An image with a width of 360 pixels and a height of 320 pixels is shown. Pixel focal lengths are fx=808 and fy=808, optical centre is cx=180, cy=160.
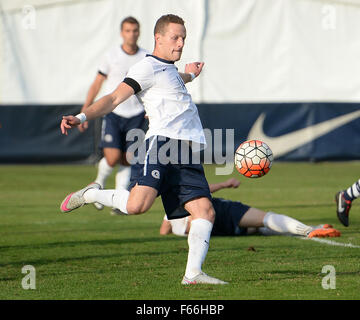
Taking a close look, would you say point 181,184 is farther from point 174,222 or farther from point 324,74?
point 324,74

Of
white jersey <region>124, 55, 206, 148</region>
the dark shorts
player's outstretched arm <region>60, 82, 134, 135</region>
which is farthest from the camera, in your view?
the dark shorts

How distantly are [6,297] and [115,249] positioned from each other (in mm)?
2463

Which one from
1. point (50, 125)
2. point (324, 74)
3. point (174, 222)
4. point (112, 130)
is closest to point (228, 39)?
point (324, 74)

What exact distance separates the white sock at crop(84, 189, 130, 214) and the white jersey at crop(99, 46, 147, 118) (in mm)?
4497

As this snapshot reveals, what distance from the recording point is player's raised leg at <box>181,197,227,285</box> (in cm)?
625

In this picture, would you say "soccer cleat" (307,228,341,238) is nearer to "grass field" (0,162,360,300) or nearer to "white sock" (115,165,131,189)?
"grass field" (0,162,360,300)

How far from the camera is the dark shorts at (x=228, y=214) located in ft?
29.0

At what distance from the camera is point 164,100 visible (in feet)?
21.5

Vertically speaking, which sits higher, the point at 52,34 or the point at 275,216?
the point at 52,34

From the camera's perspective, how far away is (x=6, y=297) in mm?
5879

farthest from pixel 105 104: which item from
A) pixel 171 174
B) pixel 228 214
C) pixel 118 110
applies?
pixel 118 110

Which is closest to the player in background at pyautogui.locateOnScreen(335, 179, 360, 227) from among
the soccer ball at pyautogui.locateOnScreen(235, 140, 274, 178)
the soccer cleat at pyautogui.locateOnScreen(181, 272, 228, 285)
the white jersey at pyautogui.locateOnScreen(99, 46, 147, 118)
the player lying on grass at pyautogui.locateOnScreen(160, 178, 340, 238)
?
the player lying on grass at pyautogui.locateOnScreen(160, 178, 340, 238)

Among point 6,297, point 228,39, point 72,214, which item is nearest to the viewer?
point 6,297

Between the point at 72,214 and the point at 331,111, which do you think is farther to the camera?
the point at 331,111
